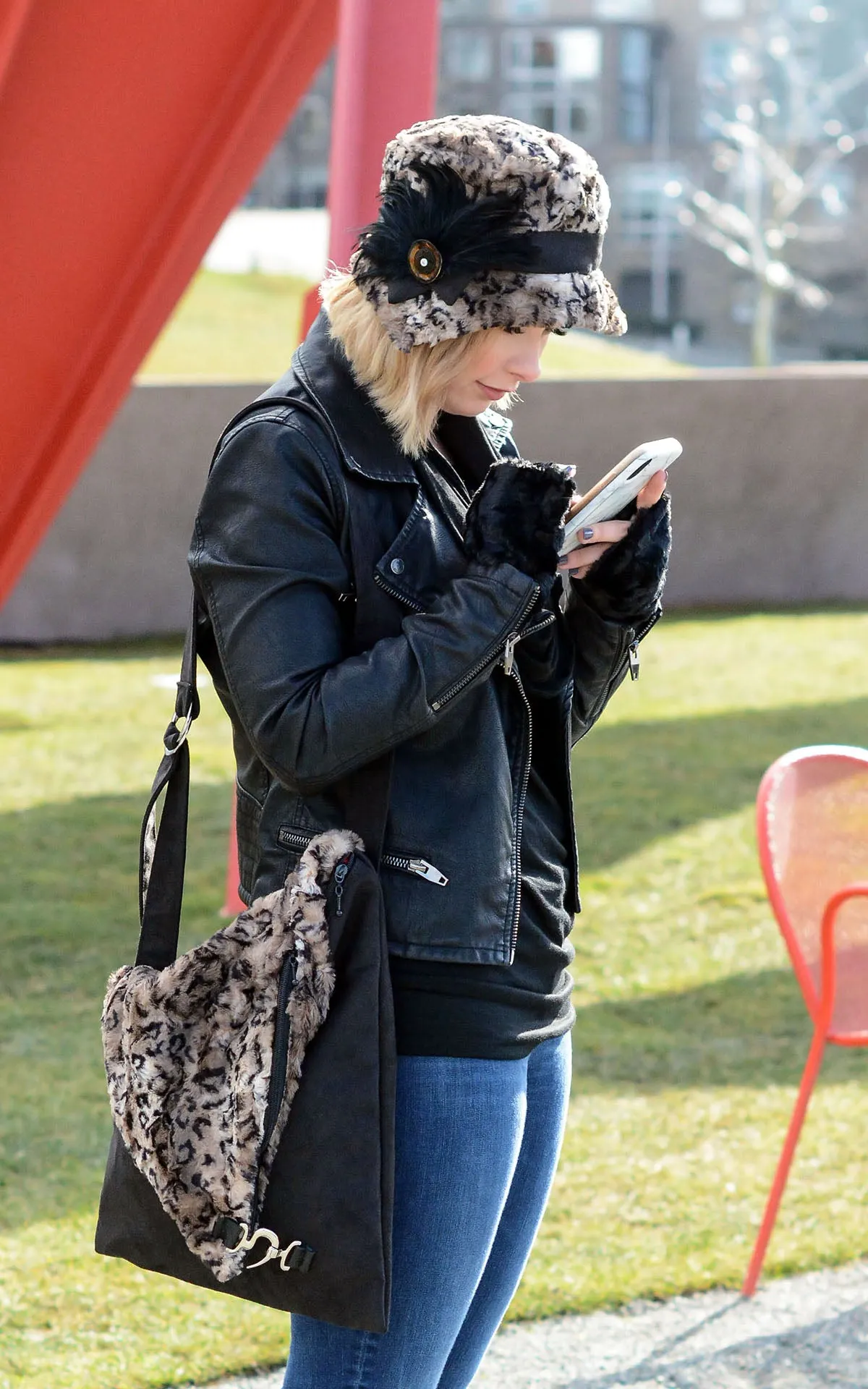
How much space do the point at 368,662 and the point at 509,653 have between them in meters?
0.16

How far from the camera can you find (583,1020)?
487 cm

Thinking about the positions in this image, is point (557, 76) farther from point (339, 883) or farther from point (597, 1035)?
point (339, 883)

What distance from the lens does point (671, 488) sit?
38.5ft

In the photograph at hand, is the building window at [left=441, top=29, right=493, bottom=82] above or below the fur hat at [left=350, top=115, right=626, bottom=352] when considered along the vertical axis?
above

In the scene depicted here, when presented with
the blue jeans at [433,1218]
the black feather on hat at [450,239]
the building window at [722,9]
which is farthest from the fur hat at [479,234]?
the building window at [722,9]

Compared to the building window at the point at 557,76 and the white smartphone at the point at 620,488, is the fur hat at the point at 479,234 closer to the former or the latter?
the white smartphone at the point at 620,488

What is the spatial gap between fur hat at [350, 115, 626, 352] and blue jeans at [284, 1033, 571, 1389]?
0.75 m

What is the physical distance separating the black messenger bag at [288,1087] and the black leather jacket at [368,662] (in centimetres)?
3

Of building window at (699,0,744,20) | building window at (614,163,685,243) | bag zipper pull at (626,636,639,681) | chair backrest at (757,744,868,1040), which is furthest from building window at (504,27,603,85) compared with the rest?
bag zipper pull at (626,636,639,681)

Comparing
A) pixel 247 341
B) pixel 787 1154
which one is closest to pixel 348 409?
pixel 787 1154

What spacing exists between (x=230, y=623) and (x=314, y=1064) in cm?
45

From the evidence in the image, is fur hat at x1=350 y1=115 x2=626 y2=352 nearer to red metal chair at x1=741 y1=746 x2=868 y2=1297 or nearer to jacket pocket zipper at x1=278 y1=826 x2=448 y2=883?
jacket pocket zipper at x1=278 y1=826 x2=448 y2=883

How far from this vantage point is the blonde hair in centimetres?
170

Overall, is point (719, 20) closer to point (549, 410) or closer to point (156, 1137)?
point (549, 410)
